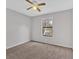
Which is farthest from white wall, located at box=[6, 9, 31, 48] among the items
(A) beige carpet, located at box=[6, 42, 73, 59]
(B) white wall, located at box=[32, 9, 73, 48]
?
(B) white wall, located at box=[32, 9, 73, 48]

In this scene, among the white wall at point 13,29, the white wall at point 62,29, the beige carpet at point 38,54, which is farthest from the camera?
the white wall at point 62,29

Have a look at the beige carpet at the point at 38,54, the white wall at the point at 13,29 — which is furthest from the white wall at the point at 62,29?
the white wall at the point at 13,29

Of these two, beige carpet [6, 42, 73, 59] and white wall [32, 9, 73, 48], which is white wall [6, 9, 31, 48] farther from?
white wall [32, 9, 73, 48]

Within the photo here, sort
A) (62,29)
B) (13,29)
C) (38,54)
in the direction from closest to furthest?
1. (38,54)
2. (13,29)
3. (62,29)

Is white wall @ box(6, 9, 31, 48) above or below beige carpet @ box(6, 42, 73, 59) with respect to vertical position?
above

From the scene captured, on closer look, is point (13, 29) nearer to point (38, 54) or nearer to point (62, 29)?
point (38, 54)

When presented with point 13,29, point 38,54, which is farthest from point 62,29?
point 13,29

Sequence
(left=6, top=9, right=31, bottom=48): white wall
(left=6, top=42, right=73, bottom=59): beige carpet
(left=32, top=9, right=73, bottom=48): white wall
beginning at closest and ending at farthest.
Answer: (left=6, top=42, right=73, bottom=59): beige carpet
(left=6, top=9, right=31, bottom=48): white wall
(left=32, top=9, right=73, bottom=48): white wall

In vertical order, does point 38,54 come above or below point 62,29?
below

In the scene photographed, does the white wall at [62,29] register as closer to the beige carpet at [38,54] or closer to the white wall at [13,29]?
the beige carpet at [38,54]
